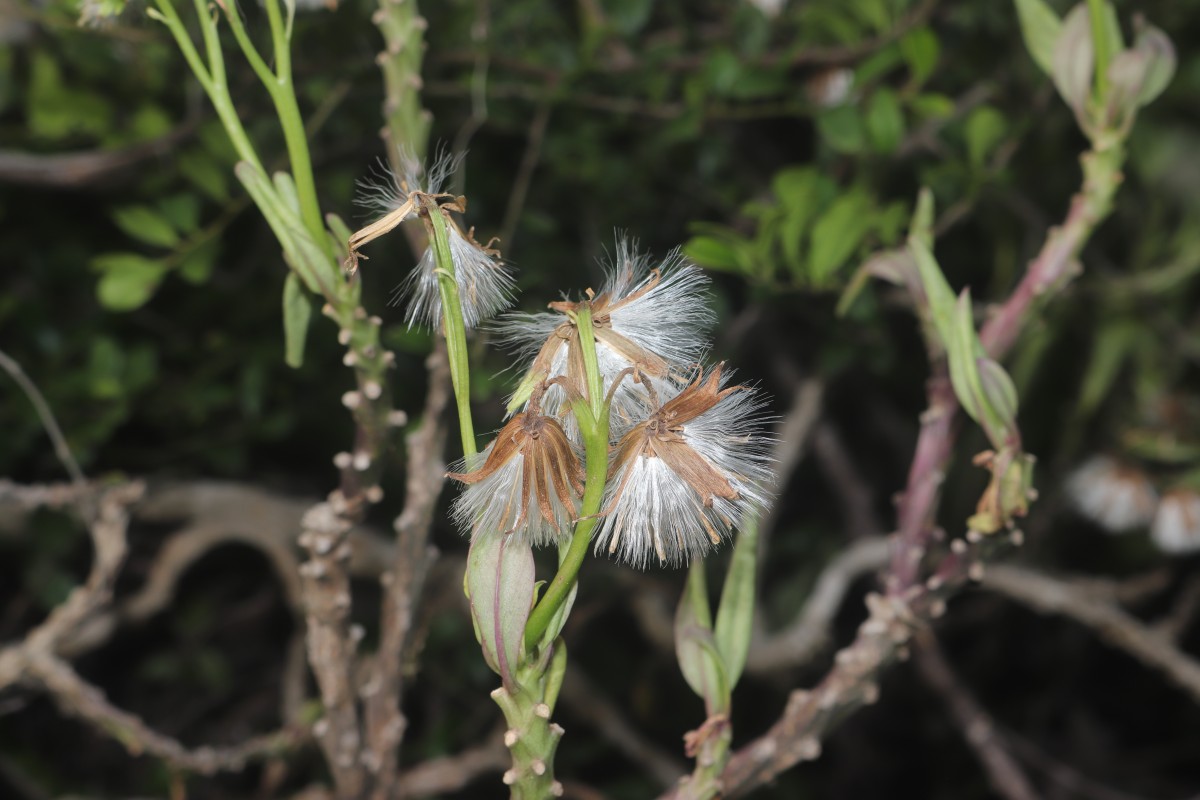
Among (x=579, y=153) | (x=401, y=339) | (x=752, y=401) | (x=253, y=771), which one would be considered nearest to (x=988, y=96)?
(x=579, y=153)

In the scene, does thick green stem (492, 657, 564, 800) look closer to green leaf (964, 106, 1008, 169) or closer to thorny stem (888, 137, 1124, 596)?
thorny stem (888, 137, 1124, 596)

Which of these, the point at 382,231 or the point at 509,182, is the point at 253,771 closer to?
the point at 509,182

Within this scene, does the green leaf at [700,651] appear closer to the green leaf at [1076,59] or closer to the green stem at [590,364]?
the green stem at [590,364]

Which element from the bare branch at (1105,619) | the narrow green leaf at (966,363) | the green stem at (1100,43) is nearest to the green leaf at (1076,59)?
the green stem at (1100,43)

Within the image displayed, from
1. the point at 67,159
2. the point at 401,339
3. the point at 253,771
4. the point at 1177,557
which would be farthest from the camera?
the point at 1177,557

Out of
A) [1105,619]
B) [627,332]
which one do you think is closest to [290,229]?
[627,332]

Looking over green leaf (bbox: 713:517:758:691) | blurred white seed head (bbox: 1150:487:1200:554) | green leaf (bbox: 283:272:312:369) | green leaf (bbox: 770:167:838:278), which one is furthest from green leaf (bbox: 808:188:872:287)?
blurred white seed head (bbox: 1150:487:1200:554)

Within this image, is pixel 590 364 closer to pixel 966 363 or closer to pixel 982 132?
pixel 966 363
